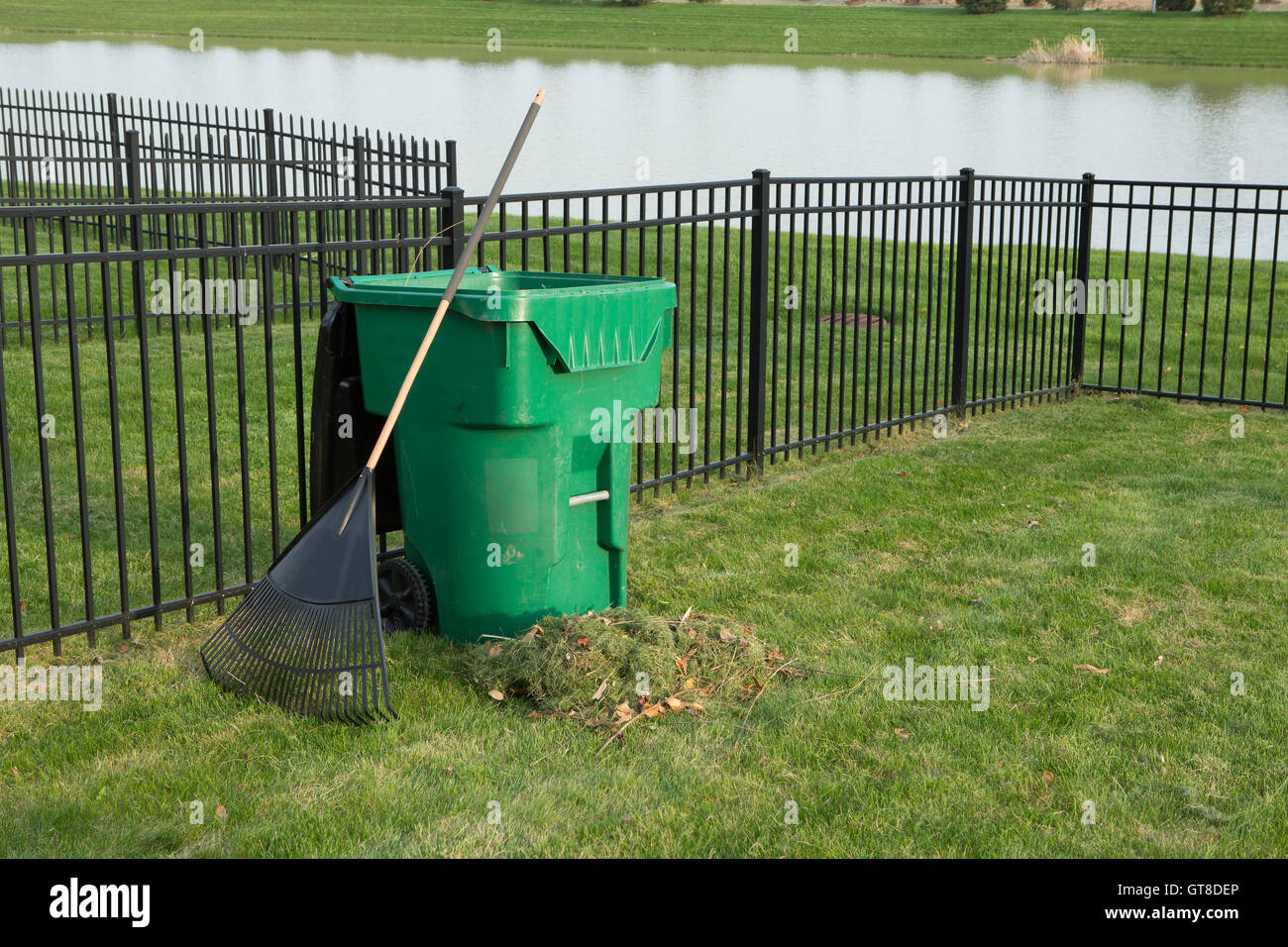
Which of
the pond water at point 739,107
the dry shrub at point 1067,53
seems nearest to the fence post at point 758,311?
the pond water at point 739,107

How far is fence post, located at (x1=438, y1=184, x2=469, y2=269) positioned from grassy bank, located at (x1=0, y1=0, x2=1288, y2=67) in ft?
155

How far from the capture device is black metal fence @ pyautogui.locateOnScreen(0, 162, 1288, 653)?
496 centimetres

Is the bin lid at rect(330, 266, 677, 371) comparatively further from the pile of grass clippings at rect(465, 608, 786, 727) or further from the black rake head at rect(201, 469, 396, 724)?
the pile of grass clippings at rect(465, 608, 786, 727)

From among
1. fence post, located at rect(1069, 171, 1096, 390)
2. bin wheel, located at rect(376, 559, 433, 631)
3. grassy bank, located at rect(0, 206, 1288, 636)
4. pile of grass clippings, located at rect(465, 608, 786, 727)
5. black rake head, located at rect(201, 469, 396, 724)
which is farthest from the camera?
fence post, located at rect(1069, 171, 1096, 390)

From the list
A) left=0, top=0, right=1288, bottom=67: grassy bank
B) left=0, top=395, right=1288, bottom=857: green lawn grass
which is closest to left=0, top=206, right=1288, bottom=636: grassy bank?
left=0, top=395, right=1288, bottom=857: green lawn grass

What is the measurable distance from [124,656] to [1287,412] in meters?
8.14

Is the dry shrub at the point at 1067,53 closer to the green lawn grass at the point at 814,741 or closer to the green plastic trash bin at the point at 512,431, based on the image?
the green lawn grass at the point at 814,741

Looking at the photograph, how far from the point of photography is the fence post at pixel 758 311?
729 centimetres

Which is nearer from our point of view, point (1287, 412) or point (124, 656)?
point (124, 656)

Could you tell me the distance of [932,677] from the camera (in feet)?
15.3

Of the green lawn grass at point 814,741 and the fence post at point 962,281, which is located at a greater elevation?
the fence post at point 962,281
